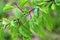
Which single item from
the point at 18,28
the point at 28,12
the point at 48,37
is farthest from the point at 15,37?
the point at 48,37

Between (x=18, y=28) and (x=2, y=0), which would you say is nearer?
(x=18, y=28)

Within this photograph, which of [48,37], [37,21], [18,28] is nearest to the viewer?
[18,28]

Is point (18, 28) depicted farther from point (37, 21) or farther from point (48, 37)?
point (48, 37)

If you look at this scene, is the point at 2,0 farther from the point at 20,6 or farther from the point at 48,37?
the point at 20,6

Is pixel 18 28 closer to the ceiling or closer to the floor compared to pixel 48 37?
closer to the floor

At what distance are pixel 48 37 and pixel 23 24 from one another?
2.75 m

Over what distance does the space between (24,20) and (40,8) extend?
0.13m

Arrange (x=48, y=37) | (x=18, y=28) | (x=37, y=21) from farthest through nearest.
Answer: (x=48, y=37) < (x=37, y=21) < (x=18, y=28)

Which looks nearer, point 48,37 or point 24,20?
point 24,20

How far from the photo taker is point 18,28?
1.11m

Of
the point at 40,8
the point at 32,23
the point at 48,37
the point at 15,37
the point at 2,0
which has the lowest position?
the point at 15,37

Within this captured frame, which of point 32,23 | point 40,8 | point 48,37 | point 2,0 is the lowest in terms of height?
point 32,23

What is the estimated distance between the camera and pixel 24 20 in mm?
1176

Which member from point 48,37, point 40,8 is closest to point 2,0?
point 48,37
